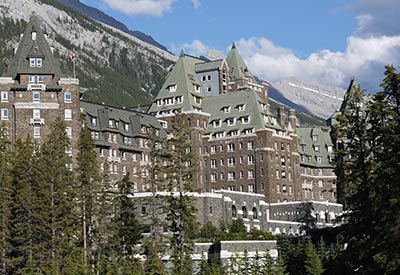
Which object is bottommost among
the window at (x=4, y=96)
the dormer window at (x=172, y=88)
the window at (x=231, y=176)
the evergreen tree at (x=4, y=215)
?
the evergreen tree at (x=4, y=215)

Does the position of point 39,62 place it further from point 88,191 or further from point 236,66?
point 236,66

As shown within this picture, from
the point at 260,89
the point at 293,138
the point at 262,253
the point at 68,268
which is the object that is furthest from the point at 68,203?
the point at 260,89

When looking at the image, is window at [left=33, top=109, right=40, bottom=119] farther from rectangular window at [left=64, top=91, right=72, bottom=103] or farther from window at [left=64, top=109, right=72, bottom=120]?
rectangular window at [left=64, top=91, right=72, bottom=103]

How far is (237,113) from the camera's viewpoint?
126 metres

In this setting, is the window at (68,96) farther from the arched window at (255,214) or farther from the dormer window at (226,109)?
the dormer window at (226,109)

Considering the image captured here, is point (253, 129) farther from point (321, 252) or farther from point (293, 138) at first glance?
point (321, 252)

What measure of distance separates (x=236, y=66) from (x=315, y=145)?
788 inches

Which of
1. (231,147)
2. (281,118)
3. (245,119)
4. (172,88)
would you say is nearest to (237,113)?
(245,119)

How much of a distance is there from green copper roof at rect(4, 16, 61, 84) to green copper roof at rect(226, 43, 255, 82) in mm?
43672

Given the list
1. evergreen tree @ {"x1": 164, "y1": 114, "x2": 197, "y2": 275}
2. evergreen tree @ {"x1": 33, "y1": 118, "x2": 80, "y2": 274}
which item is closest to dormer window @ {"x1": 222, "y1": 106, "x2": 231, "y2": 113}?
evergreen tree @ {"x1": 33, "y1": 118, "x2": 80, "y2": 274}

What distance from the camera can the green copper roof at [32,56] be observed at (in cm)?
10044

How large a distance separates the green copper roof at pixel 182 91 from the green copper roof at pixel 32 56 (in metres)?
27.9

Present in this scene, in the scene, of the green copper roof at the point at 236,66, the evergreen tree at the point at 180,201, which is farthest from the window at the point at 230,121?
the evergreen tree at the point at 180,201

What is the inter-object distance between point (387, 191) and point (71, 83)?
5945 cm
